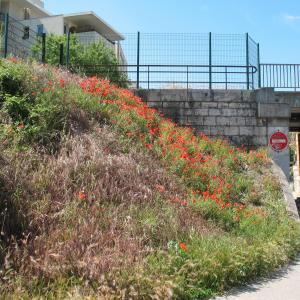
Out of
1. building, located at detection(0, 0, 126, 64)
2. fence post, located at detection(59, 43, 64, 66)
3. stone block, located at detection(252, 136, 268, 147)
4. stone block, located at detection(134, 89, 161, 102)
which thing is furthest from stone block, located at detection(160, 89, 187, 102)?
building, located at detection(0, 0, 126, 64)

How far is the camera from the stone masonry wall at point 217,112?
1706cm

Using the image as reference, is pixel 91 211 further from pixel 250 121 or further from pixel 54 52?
pixel 54 52

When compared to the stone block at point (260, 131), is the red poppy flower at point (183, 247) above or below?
below

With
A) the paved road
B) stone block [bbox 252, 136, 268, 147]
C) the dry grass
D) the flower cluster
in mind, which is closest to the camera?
the dry grass

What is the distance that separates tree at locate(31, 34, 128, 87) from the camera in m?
18.7

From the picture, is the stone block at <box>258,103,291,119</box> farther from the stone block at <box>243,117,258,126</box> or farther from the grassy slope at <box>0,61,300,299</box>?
the grassy slope at <box>0,61,300,299</box>

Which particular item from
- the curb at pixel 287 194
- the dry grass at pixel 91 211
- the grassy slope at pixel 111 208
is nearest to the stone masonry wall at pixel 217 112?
the curb at pixel 287 194

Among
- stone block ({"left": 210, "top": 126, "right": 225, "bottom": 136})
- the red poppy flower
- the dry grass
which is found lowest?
the red poppy flower

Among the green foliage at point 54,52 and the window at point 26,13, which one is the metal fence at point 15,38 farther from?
the window at point 26,13

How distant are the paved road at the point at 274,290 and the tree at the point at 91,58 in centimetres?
1222

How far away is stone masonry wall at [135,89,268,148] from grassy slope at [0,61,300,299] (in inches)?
175

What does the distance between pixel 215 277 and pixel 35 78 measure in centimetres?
654

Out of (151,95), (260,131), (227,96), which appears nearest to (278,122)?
(260,131)

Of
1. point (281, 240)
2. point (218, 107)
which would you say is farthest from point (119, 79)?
point (281, 240)
